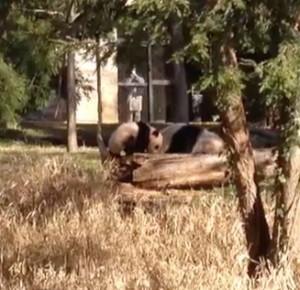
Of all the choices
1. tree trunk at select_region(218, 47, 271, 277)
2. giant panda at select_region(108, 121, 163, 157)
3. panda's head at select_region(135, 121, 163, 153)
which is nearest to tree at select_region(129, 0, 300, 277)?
tree trunk at select_region(218, 47, 271, 277)

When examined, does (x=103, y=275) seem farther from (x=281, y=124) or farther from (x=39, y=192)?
(x=39, y=192)

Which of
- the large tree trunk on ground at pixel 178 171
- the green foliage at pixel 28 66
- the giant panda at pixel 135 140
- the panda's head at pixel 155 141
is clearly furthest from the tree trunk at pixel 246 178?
the panda's head at pixel 155 141

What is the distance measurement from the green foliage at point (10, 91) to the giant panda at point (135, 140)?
1.67m

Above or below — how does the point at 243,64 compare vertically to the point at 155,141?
above

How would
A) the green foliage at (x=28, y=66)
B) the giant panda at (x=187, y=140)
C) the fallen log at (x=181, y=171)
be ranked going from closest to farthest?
the fallen log at (x=181, y=171)
the green foliage at (x=28, y=66)
the giant panda at (x=187, y=140)

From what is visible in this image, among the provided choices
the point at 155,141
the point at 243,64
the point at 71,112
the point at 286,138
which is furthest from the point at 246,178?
the point at 71,112

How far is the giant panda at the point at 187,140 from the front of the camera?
1228cm

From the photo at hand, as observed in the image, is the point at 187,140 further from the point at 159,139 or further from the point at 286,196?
the point at 286,196

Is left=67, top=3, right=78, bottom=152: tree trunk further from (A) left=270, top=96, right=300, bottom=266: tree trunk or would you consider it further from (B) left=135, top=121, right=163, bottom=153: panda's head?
(A) left=270, top=96, right=300, bottom=266: tree trunk

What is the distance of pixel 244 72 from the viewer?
509 cm

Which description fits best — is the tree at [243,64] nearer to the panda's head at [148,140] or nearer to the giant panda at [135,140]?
the giant panda at [135,140]

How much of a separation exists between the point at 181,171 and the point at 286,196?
3.49m

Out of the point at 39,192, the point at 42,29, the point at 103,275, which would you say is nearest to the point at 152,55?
the point at 42,29

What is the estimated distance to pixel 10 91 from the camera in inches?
570
